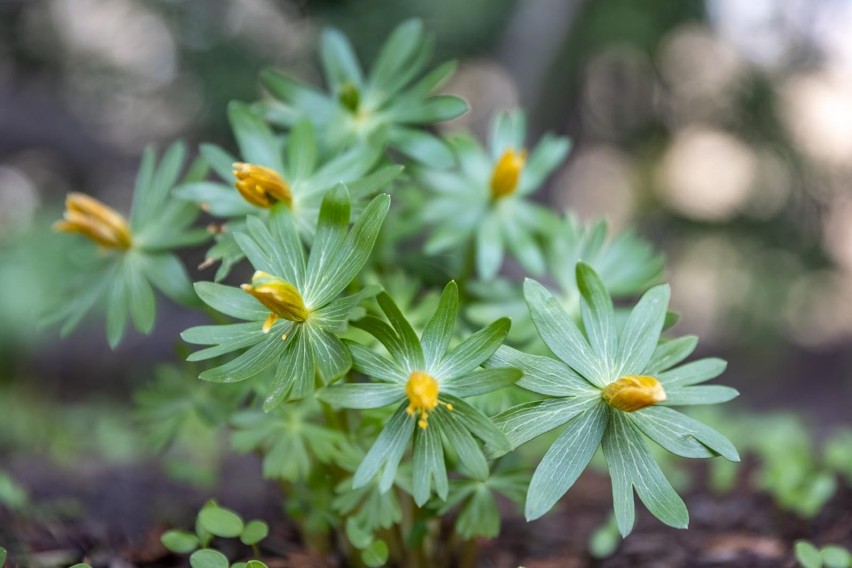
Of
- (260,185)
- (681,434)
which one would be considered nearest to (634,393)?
(681,434)

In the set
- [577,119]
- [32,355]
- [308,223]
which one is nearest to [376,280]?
[308,223]

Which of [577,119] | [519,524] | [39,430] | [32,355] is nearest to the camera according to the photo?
[519,524]

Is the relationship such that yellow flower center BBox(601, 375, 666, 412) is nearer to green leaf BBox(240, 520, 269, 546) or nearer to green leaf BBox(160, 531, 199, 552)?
green leaf BBox(240, 520, 269, 546)

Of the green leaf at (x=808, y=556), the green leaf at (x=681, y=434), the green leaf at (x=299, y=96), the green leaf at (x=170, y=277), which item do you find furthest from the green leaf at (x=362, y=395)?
the green leaf at (x=808, y=556)

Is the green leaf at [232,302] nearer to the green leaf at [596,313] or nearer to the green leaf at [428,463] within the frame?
the green leaf at [428,463]

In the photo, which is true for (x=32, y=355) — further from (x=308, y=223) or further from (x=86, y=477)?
(x=308, y=223)

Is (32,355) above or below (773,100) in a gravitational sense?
below

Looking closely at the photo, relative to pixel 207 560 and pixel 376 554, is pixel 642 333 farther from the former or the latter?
pixel 207 560
